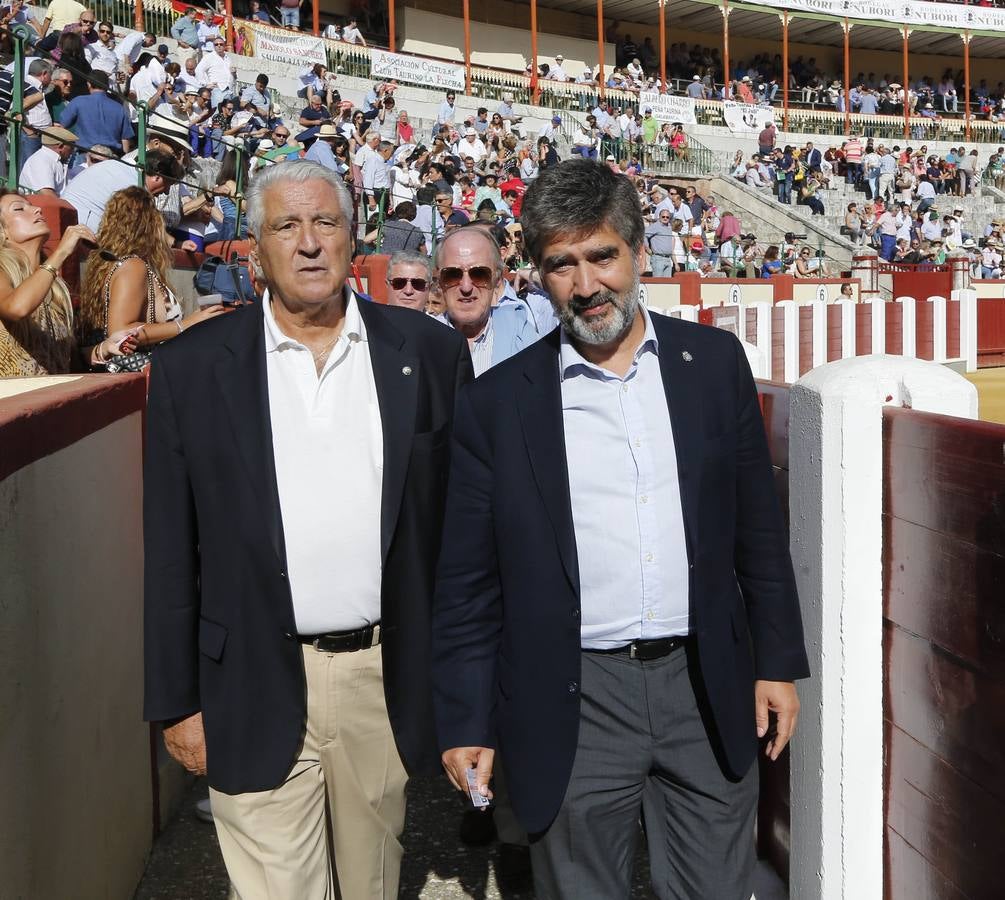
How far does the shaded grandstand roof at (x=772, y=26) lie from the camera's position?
119 ft

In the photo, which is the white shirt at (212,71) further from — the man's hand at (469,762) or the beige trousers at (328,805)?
the man's hand at (469,762)

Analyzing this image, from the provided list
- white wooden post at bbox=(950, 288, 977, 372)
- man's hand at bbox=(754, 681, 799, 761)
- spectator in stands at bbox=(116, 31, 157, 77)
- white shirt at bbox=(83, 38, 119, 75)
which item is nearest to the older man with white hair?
man's hand at bbox=(754, 681, 799, 761)

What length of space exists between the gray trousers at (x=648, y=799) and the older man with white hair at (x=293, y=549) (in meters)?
0.38

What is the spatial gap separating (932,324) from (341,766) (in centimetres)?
1579

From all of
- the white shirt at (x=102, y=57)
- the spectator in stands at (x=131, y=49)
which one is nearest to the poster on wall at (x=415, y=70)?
the spectator in stands at (x=131, y=49)

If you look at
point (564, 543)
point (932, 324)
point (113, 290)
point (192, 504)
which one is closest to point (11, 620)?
point (192, 504)

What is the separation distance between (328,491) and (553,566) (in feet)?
1.59

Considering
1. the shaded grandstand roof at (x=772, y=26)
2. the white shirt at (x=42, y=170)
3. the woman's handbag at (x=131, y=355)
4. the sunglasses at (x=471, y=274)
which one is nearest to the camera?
the sunglasses at (x=471, y=274)

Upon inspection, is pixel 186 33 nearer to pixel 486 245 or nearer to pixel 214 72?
pixel 214 72

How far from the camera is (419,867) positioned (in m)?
3.14

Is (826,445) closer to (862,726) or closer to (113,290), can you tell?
(862,726)

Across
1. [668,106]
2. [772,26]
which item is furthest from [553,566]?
[772,26]

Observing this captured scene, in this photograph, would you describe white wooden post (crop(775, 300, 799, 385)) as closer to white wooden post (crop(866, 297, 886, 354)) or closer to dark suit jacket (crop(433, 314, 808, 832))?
white wooden post (crop(866, 297, 886, 354))

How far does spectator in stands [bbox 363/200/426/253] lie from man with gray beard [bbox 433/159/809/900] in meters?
8.46
